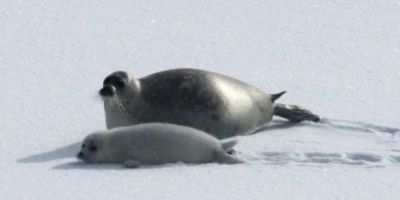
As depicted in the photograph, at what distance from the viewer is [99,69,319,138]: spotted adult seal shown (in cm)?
591

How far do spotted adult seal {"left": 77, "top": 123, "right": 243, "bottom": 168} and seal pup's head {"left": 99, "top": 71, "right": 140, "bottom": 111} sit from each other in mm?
404

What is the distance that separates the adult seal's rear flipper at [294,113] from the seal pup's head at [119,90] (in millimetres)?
1009

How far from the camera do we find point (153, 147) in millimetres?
5379

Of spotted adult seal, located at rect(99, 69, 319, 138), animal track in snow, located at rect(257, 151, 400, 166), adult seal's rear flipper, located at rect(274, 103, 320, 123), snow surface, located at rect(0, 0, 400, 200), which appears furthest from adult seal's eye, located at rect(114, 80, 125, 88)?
adult seal's rear flipper, located at rect(274, 103, 320, 123)

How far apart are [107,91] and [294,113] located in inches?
48.6

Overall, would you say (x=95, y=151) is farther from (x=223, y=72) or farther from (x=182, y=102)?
(x=223, y=72)

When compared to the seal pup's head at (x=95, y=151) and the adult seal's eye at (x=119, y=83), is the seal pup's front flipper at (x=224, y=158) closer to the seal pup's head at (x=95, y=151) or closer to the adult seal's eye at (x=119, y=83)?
the seal pup's head at (x=95, y=151)

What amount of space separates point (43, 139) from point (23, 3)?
378 centimetres

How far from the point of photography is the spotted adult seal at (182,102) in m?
5.91

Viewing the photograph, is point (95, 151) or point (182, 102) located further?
point (182, 102)

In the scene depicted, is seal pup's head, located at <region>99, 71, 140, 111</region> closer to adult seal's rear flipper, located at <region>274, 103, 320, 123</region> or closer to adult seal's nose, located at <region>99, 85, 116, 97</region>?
adult seal's nose, located at <region>99, 85, 116, 97</region>

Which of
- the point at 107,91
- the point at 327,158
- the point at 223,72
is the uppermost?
the point at 107,91

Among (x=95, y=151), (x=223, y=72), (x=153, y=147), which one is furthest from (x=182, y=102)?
(x=223, y=72)

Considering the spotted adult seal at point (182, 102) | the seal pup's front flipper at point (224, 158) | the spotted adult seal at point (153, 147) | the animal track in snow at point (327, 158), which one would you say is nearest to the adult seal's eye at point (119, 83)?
the spotted adult seal at point (182, 102)
